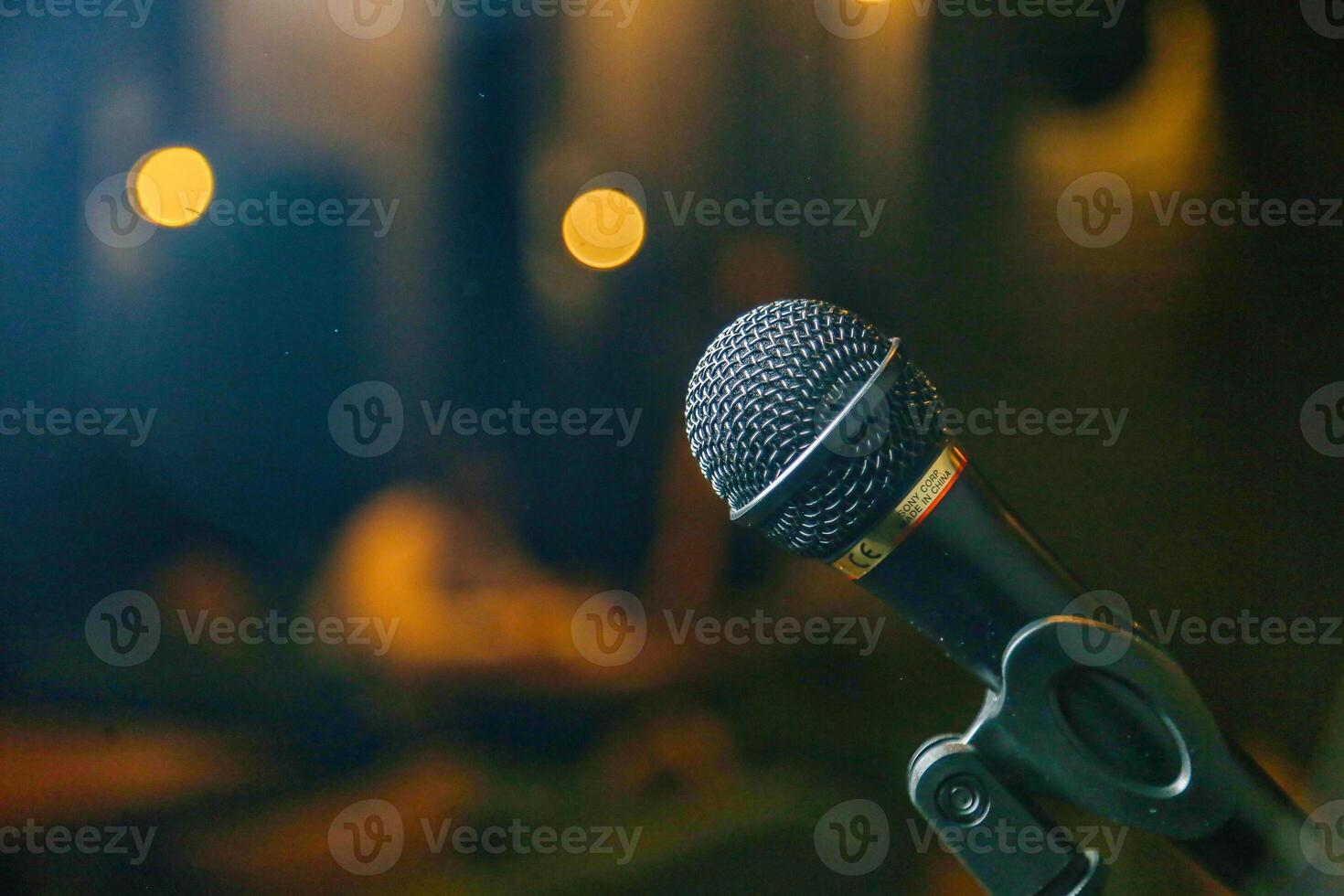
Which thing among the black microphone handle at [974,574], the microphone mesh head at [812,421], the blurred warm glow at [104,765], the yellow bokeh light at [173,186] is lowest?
the blurred warm glow at [104,765]

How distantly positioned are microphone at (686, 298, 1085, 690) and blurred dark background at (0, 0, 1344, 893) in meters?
0.63

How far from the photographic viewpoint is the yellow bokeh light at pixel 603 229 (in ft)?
4.17

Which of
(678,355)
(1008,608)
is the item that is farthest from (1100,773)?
(678,355)

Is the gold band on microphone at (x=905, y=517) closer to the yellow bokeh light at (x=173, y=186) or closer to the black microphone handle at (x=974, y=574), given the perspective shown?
the black microphone handle at (x=974, y=574)

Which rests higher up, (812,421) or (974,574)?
(812,421)

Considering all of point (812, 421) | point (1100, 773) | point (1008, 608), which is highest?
point (812, 421)

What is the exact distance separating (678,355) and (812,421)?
2.24 feet

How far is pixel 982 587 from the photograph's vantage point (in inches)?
24.2

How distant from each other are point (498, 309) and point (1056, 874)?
93 centimetres

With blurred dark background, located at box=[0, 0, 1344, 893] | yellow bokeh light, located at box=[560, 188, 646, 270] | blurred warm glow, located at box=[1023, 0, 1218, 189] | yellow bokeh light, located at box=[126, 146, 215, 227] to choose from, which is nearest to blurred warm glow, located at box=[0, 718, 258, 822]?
blurred dark background, located at box=[0, 0, 1344, 893]

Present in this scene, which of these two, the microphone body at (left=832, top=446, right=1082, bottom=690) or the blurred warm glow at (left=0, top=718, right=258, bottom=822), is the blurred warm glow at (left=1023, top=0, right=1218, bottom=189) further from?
the blurred warm glow at (left=0, top=718, right=258, bottom=822)

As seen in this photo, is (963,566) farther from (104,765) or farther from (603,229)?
(104,765)

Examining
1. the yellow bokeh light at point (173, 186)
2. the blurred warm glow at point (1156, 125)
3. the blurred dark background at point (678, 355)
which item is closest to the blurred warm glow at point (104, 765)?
the blurred dark background at point (678, 355)

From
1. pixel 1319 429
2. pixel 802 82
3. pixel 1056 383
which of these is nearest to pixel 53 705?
pixel 802 82
